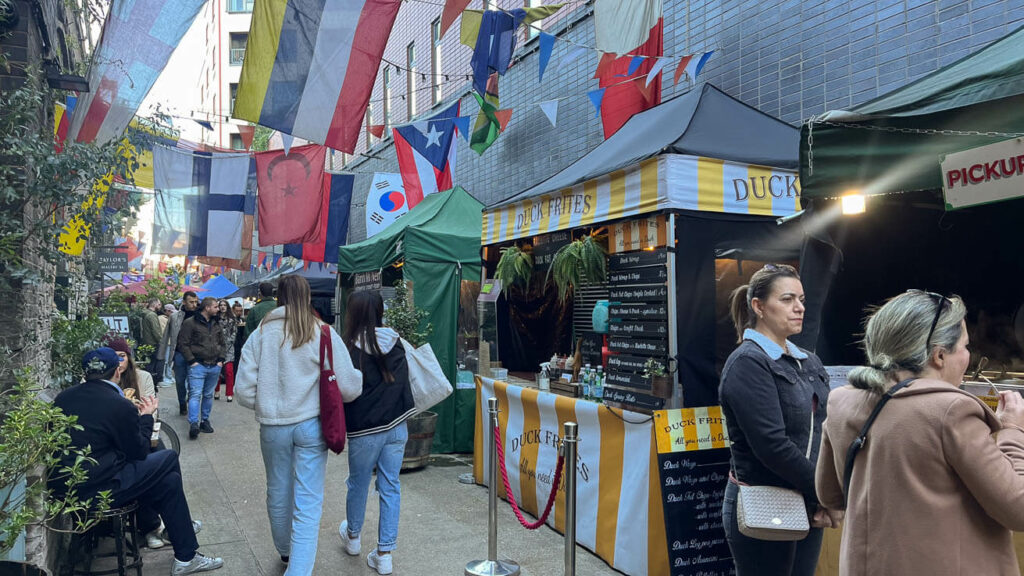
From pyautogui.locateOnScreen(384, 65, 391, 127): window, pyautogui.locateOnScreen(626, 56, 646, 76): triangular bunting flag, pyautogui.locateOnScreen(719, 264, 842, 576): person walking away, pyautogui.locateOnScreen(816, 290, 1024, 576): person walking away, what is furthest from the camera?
pyautogui.locateOnScreen(384, 65, 391, 127): window

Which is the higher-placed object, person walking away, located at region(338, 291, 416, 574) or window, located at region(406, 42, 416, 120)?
window, located at region(406, 42, 416, 120)

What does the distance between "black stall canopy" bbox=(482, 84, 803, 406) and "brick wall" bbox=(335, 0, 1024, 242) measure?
1.89 ft

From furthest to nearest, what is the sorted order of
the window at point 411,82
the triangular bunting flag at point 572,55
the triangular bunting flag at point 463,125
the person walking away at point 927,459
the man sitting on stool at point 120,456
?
the window at point 411,82, the triangular bunting flag at point 463,125, the triangular bunting flag at point 572,55, the man sitting on stool at point 120,456, the person walking away at point 927,459

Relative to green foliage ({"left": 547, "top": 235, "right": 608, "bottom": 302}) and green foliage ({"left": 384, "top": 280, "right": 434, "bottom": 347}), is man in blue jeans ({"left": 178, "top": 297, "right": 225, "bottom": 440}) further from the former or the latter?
green foliage ({"left": 547, "top": 235, "right": 608, "bottom": 302})

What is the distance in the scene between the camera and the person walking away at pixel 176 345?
34.1ft

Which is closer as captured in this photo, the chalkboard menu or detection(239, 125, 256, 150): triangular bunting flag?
the chalkboard menu

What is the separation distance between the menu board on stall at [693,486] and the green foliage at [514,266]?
2.83 meters

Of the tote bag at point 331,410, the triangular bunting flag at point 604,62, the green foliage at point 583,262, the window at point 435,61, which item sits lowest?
the tote bag at point 331,410

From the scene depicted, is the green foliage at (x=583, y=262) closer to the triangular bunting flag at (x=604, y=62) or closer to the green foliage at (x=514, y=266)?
the green foliage at (x=514, y=266)

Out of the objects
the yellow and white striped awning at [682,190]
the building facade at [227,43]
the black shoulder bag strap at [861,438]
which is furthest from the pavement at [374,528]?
the building facade at [227,43]

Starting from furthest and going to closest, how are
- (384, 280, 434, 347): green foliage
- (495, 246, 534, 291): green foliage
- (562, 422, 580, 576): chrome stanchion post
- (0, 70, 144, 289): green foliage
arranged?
1. (384, 280, 434, 347): green foliage
2. (495, 246, 534, 291): green foliage
3. (562, 422, 580, 576): chrome stanchion post
4. (0, 70, 144, 289): green foliage

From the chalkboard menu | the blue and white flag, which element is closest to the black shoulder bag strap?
the chalkboard menu

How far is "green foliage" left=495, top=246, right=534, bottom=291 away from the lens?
7.06m

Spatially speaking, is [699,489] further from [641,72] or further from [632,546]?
[641,72]
